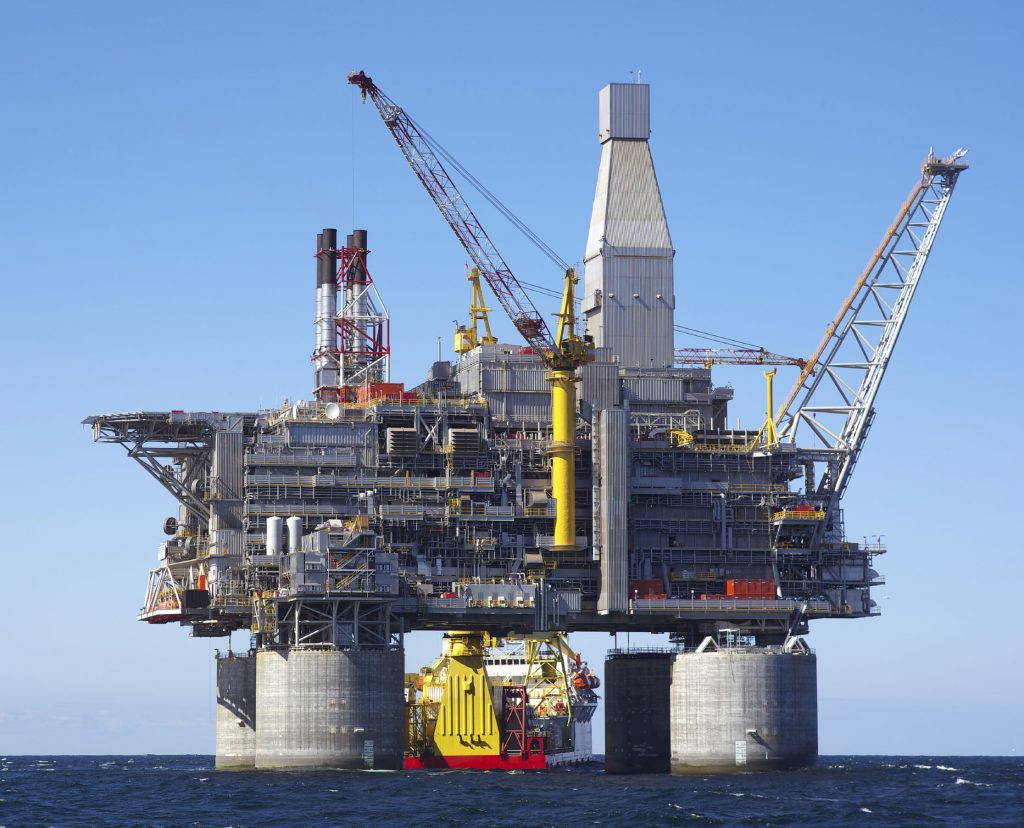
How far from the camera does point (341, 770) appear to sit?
388ft

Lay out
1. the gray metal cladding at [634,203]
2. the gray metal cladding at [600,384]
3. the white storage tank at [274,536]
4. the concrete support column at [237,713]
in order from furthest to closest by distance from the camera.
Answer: the gray metal cladding at [634,203] < the concrete support column at [237,713] < the gray metal cladding at [600,384] < the white storage tank at [274,536]

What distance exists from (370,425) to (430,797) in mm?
27285

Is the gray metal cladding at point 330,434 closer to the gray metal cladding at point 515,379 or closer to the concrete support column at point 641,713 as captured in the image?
the gray metal cladding at point 515,379

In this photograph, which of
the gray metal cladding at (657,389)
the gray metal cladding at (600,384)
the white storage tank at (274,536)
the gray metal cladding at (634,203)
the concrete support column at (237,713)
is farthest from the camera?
the gray metal cladding at (634,203)

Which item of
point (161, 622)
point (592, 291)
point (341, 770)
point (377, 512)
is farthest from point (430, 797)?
point (592, 291)

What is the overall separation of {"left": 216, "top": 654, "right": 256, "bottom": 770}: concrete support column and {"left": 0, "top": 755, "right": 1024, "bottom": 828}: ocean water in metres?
2.71

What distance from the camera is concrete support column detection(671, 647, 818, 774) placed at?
122938 millimetres

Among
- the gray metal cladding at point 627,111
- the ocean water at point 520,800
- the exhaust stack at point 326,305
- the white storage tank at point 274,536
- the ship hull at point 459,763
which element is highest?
the gray metal cladding at point 627,111

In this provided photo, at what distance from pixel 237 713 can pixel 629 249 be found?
3841cm

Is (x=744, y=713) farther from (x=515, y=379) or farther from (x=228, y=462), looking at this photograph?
(x=228, y=462)

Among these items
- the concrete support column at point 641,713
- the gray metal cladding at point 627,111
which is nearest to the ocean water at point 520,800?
the concrete support column at point 641,713

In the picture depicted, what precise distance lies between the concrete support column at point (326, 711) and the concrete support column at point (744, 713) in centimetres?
1813

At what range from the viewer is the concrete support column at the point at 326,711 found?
4658 inches

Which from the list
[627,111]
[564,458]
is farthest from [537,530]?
[627,111]
